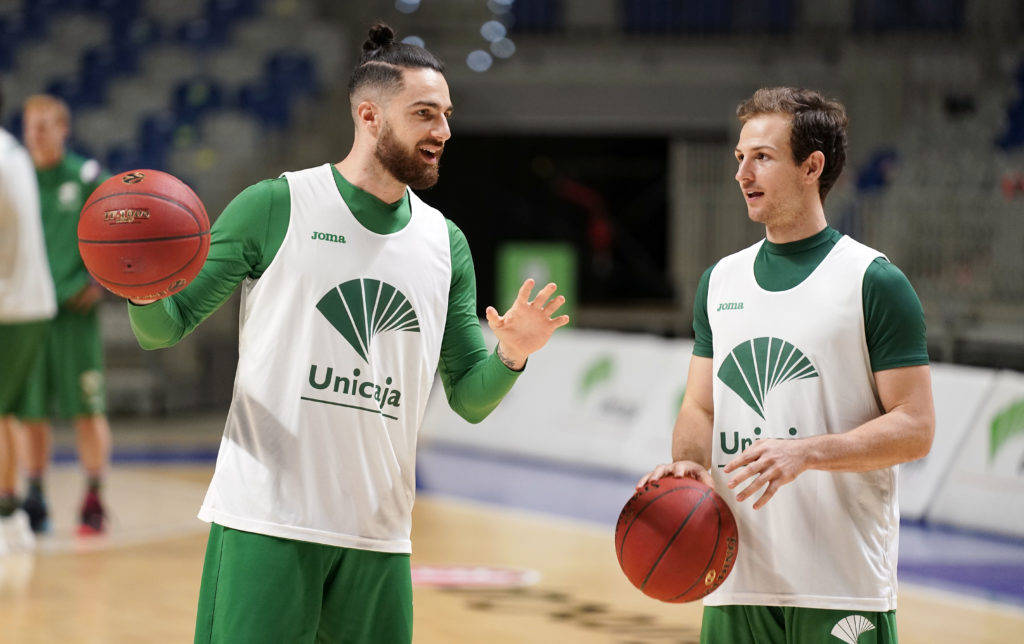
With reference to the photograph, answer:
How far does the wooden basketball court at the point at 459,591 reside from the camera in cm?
571

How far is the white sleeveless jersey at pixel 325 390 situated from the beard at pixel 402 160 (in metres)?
0.15

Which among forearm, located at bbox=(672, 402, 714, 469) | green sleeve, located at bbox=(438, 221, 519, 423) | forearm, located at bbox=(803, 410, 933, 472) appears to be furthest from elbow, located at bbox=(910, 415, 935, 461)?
green sleeve, located at bbox=(438, 221, 519, 423)

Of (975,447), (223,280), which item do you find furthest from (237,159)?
(223,280)

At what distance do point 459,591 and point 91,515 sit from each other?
2.33 m

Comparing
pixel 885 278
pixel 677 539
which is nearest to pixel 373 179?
A: pixel 677 539

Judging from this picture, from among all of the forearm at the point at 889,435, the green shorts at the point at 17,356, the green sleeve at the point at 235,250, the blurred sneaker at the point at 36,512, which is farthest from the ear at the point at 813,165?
the blurred sneaker at the point at 36,512

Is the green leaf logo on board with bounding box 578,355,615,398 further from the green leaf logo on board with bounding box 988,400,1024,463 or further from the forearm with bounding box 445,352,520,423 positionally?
the forearm with bounding box 445,352,520,423

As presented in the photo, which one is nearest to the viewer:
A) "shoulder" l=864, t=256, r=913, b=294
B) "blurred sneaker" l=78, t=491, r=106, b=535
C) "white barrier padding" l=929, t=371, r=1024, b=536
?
"shoulder" l=864, t=256, r=913, b=294

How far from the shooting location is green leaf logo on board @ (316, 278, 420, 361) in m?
3.22

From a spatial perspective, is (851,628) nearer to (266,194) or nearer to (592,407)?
(266,194)

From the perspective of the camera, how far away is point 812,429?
123 inches

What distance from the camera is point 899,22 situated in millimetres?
16281

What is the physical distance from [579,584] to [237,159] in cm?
919

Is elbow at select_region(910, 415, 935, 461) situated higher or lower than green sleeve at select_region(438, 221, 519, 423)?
lower
